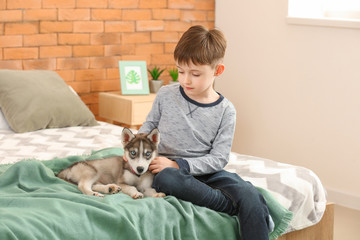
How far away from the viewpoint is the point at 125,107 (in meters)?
3.96

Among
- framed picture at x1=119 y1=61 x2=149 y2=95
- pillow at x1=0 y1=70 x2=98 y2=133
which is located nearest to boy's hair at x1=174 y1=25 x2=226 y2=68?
pillow at x1=0 y1=70 x2=98 y2=133

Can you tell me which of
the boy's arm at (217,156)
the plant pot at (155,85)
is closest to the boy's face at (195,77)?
the boy's arm at (217,156)

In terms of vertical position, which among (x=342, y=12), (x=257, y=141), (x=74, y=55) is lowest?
(x=257, y=141)

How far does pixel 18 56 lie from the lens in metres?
3.81

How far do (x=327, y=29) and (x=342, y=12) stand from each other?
0.28 metres

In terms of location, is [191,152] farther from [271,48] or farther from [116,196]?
[271,48]

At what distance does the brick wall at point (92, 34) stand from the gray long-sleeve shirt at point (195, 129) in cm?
184

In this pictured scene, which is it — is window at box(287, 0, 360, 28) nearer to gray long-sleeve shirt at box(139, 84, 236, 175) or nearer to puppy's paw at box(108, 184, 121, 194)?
gray long-sleeve shirt at box(139, 84, 236, 175)

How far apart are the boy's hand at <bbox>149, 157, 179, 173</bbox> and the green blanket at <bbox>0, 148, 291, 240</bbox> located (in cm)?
13

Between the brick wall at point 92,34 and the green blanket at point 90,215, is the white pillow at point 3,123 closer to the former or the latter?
the brick wall at point 92,34

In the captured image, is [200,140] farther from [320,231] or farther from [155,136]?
[320,231]

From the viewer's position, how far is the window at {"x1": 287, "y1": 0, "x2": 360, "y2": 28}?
3.91m

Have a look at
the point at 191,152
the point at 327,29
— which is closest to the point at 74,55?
the point at 327,29

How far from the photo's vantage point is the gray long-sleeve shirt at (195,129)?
2.21 metres
